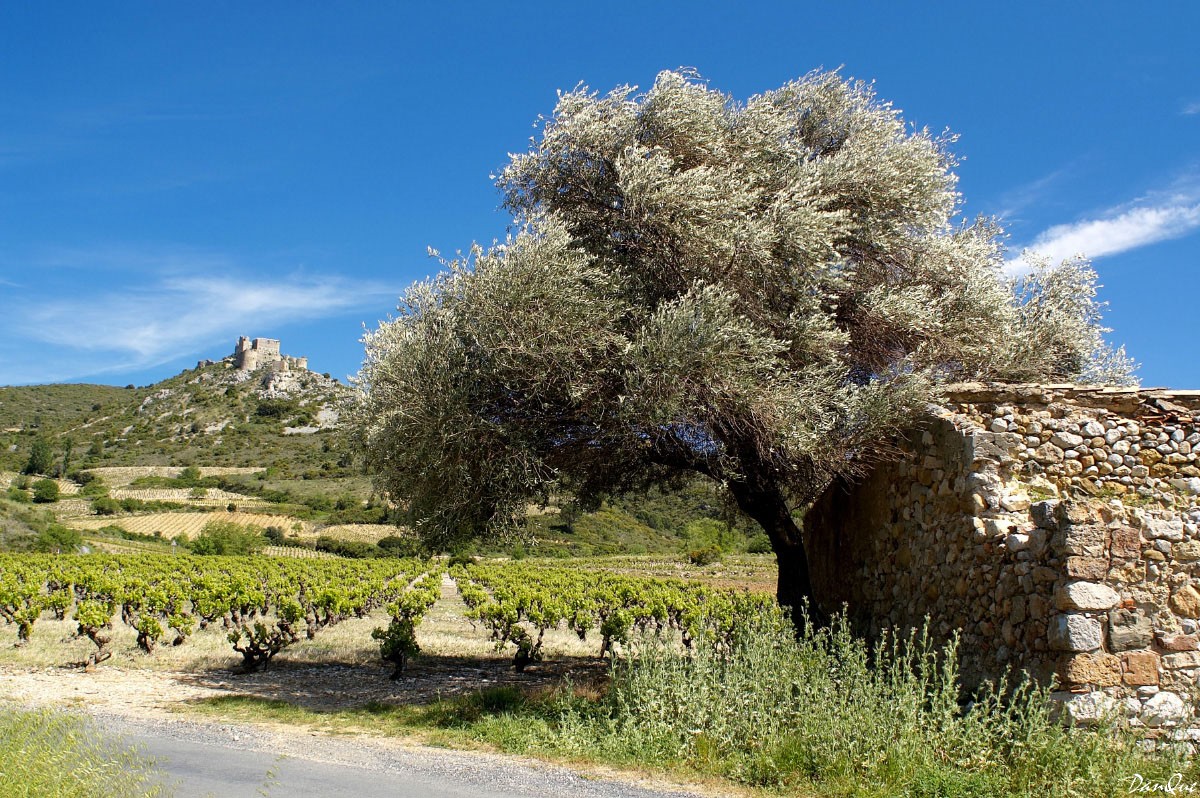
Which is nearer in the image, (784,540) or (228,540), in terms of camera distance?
(784,540)

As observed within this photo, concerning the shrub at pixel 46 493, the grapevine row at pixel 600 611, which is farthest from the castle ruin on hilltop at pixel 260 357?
the grapevine row at pixel 600 611

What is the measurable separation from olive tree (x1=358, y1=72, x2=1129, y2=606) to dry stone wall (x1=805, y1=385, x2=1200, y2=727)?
33.3 inches

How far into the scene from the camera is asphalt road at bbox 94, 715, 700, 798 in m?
6.21

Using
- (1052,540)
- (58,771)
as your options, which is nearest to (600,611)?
(1052,540)

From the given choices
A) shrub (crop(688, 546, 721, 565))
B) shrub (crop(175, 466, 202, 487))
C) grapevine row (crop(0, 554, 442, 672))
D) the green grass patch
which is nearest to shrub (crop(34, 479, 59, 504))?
shrub (crop(175, 466, 202, 487))

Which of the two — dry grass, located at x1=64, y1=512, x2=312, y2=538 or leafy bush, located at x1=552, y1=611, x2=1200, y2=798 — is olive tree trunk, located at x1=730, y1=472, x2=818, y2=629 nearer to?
leafy bush, located at x1=552, y1=611, x2=1200, y2=798

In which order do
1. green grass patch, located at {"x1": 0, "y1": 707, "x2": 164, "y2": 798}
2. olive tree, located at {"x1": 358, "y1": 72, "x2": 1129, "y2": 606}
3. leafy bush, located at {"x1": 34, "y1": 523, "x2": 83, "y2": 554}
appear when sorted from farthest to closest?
leafy bush, located at {"x1": 34, "y1": 523, "x2": 83, "y2": 554}, olive tree, located at {"x1": 358, "y1": 72, "x2": 1129, "y2": 606}, green grass patch, located at {"x1": 0, "y1": 707, "x2": 164, "y2": 798}

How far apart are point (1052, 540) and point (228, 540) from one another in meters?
57.7

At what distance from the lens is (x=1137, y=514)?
23.4ft

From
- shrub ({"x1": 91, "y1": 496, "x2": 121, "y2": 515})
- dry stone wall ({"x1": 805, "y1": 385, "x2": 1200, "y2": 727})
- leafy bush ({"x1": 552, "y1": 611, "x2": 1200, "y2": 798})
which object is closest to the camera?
leafy bush ({"x1": 552, "y1": 611, "x2": 1200, "y2": 798})

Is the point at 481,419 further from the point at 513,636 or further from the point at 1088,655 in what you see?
the point at 513,636

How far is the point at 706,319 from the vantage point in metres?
9.40

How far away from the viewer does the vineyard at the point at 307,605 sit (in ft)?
47.7

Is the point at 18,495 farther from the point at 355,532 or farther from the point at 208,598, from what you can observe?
the point at 208,598
